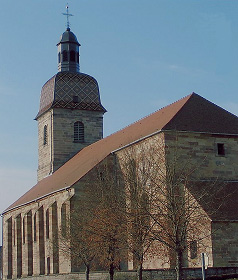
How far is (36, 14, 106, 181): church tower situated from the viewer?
50.5m

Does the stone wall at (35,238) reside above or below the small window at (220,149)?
below

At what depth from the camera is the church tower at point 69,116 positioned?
1989 inches

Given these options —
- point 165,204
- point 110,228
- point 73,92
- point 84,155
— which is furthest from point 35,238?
point 165,204

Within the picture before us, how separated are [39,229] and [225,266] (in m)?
18.7

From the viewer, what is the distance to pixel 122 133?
41.0 meters

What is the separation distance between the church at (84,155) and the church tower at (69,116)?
82 millimetres

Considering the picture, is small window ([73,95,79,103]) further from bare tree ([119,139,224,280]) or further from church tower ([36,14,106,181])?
bare tree ([119,139,224,280])

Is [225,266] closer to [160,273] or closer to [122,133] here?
[160,273]

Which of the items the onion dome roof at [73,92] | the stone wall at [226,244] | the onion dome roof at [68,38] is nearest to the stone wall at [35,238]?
the onion dome roof at [73,92]

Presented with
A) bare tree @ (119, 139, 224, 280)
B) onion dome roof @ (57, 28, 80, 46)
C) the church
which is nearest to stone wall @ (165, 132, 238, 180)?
the church

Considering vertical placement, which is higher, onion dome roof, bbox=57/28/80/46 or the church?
onion dome roof, bbox=57/28/80/46

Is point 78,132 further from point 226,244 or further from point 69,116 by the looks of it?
point 226,244

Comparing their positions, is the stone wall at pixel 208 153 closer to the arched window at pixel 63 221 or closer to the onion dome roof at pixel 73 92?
the arched window at pixel 63 221

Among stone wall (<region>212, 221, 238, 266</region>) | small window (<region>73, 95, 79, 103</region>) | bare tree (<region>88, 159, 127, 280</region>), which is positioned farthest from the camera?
small window (<region>73, 95, 79, 103</region>)
